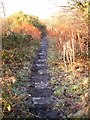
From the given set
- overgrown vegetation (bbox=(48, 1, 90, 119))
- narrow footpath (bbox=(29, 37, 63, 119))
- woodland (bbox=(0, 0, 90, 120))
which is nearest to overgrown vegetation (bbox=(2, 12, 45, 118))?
woodland (bbox=(0, 0, 90, 120))

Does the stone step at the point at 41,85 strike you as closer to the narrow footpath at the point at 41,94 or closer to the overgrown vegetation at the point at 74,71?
the narrow footpath at the point at 41,94

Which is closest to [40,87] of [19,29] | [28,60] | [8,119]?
[8,119]

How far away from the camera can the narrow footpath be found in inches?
312

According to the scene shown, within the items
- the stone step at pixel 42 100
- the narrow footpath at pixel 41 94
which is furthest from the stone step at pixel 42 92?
the stone step at pixel 42 100

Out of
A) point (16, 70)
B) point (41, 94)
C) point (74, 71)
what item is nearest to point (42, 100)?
point (41, 94)

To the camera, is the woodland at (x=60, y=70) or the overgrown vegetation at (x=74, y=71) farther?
the overgrown vegetation at (x=74, y=71)

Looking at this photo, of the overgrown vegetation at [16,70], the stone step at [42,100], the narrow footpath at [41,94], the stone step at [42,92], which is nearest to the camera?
the overgrown vegetation at [16,70]

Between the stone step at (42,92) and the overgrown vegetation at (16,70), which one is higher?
the overgrown vegetation at (16,70)

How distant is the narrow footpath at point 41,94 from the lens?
312 inches

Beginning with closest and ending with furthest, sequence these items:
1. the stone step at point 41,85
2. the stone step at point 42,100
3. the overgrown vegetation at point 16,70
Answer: the overgrown vegetation at point 16,70, the stone step at point 42,100, the stone step at point 41,85

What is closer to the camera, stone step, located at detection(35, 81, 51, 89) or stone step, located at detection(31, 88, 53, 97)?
stone step, located at detection(31, 88, 53, 97)

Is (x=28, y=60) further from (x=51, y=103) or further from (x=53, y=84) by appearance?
(x=51, y=103)

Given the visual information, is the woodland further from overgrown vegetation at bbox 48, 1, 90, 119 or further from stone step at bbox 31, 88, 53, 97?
stone step at bbox 31, 88, 53, 97

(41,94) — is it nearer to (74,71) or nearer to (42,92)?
(42,92)
